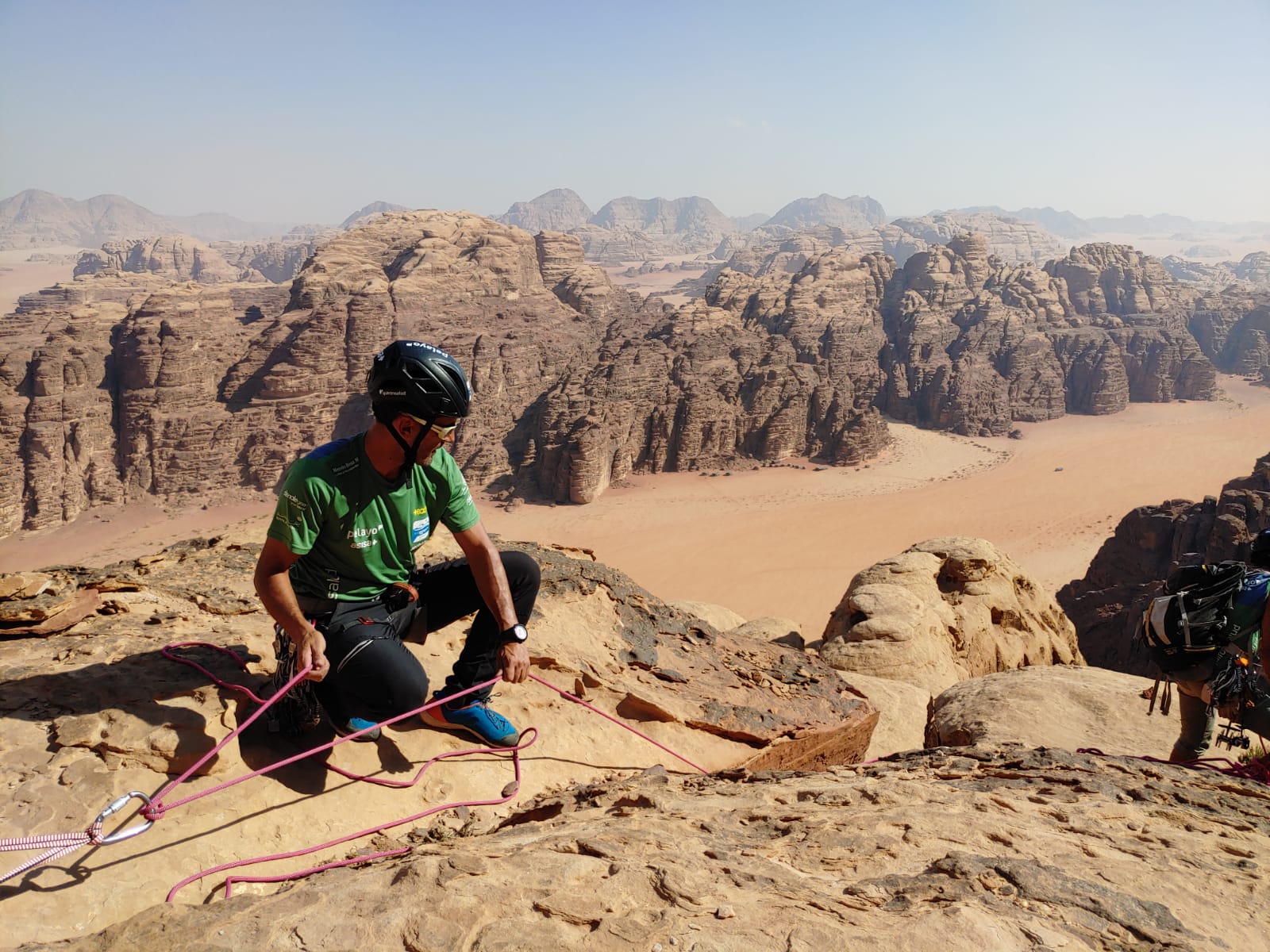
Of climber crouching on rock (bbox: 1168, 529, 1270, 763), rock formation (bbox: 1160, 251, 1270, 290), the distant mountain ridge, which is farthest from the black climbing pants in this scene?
the distant mountain ridge

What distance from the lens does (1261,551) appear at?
3635mm

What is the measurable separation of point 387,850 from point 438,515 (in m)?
1.33

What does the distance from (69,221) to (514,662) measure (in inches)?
8870

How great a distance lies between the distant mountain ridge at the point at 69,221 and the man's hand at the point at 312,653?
7616 inches

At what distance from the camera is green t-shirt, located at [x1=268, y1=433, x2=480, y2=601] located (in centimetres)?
285

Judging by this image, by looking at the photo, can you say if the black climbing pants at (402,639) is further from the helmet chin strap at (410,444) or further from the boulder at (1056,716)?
the boulder at (1056,716)

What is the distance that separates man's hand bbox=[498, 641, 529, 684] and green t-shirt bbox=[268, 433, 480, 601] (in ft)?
1.83

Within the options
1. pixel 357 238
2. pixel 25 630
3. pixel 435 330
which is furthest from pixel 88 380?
pixel 25 630

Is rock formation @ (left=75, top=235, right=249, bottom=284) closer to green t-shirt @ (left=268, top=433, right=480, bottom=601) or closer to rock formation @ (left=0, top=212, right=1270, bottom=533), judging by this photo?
rock formation @ (left=0, top=212, right=1270, bottom=533)

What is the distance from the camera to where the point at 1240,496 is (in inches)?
594

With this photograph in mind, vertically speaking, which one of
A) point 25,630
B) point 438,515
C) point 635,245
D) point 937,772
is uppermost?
point 635,245

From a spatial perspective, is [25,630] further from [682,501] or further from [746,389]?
[746,389]

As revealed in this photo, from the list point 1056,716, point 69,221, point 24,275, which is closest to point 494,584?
point 1056,716

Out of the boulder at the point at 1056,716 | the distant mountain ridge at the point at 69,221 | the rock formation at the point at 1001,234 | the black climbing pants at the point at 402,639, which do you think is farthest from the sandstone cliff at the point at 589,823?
the distant mountain ridge at the point at 69,221
